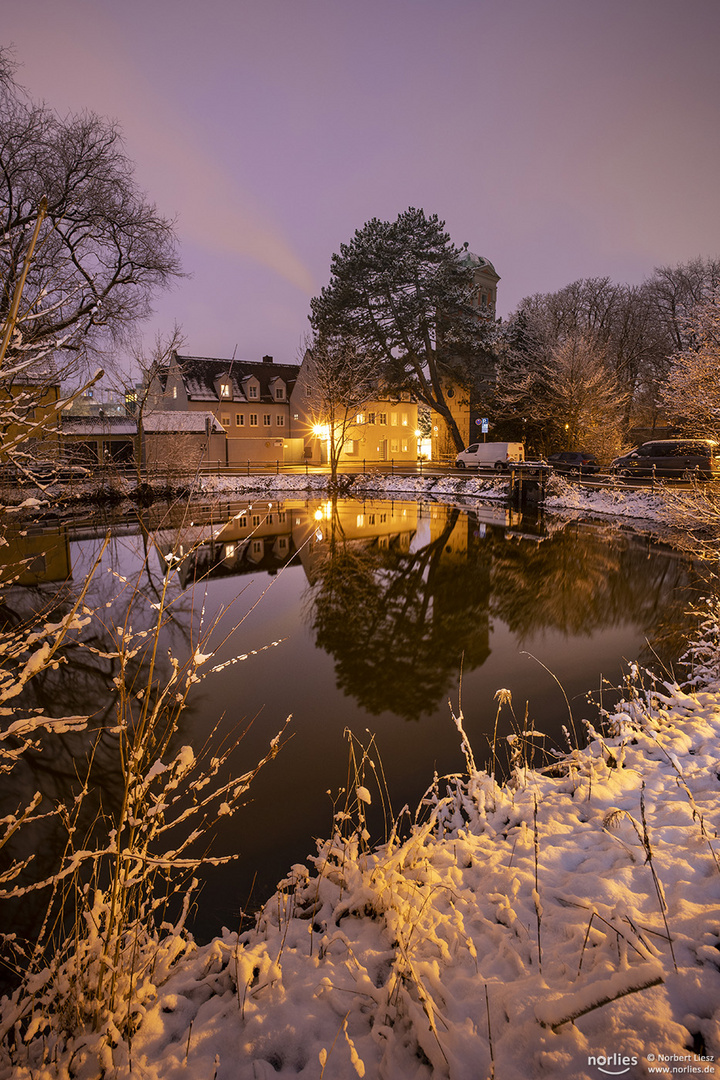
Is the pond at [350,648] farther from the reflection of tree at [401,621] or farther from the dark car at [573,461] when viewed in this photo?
the dark car at [573,461]

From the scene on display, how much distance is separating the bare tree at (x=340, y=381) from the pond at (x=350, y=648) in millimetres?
18009

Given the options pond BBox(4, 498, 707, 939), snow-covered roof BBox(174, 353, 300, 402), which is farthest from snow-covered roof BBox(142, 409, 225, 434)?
pond BBox(4, 498, 707, 939)

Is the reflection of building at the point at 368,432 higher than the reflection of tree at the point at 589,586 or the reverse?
higher

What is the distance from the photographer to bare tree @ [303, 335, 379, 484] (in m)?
35.1

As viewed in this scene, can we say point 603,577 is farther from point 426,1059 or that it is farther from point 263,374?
point 263,374

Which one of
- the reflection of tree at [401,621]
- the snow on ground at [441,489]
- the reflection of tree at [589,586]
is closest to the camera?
the reflection of tree at [401,621]

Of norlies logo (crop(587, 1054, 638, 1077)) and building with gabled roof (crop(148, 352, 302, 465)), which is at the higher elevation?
building with gabled roof (crop(148, 352, 302, 465))

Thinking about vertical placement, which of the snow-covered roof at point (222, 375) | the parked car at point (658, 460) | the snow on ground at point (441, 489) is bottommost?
the snow on ground at point (441, 489)

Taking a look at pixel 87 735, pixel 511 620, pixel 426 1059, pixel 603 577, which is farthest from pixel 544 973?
pixel 603 577

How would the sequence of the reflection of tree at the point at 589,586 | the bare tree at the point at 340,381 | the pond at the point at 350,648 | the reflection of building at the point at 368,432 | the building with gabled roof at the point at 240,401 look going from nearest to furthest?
1. the pond at the point at 350,648
2. the reflection of tree at the point at 589,586
3. the bare tree at the point at 340,381
4. the building with gabled roof at the point at 240,401
5. the reflection of building at the point at 368,432

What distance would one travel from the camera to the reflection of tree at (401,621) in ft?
26.6

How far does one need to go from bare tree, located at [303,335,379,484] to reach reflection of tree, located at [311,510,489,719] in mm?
19765

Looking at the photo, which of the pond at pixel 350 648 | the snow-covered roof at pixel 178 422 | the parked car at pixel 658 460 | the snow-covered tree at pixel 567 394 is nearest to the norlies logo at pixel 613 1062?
the pond at pixel 350 648

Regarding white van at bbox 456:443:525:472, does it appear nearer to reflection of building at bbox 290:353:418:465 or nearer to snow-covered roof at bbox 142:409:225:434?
reflection of building at bbox 290:353:418:465
